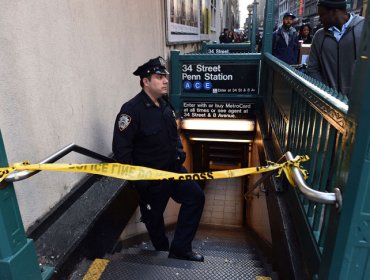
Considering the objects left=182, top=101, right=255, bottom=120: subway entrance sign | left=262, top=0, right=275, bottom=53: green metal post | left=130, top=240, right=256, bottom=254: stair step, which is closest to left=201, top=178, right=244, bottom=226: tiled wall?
left=130, top=240, right=256, bottom=254: stair step

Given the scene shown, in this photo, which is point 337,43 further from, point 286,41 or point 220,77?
point 286,41

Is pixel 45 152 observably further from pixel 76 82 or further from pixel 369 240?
pixel 369 240

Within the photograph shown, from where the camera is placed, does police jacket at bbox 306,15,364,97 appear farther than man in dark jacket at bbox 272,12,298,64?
No

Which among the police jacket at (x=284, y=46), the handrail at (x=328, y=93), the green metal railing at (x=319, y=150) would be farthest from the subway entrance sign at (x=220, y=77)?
the handrail at (x=328, y=93)

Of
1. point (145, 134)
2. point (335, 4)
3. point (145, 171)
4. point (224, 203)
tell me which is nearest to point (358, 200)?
point (145, 171)

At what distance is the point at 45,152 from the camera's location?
2387 millimetres

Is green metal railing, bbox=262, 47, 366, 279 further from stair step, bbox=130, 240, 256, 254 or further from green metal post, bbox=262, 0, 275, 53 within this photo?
green metal post, bbox=262, 0, 275, 53

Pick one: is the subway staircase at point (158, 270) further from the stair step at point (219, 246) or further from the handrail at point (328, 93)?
the handrail at point (328, 93)

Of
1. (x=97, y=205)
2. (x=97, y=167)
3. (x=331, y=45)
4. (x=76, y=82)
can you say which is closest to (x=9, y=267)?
(x=97, y=167)

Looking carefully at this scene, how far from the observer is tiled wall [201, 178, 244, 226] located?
8.16 meters

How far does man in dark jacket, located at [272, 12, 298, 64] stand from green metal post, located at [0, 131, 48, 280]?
5.79 meters

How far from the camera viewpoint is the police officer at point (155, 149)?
271 centimetres

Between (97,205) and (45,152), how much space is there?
0.68 m

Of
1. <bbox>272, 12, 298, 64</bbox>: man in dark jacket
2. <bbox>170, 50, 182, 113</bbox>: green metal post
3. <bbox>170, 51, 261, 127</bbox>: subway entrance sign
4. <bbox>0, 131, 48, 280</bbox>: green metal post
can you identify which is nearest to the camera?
<bbox>0, 131, 48, 280</bbox>: green metal post
